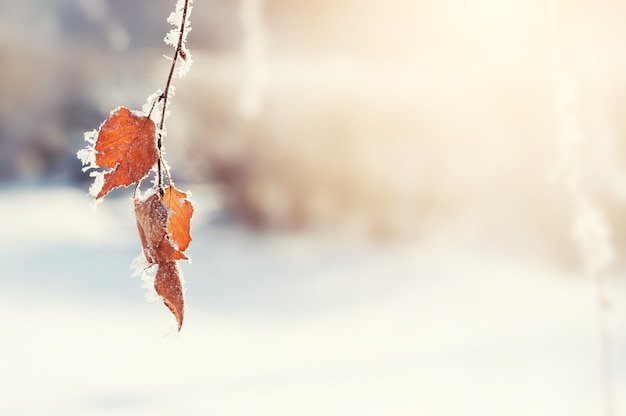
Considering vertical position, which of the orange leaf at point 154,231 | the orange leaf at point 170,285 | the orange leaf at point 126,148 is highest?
the orange leaf at point 126,148

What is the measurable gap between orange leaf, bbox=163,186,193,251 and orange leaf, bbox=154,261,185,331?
4 centimetres

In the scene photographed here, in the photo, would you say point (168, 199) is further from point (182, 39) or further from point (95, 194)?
point (182, 39)

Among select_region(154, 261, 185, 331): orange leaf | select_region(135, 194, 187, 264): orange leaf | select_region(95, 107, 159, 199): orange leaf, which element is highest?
select_region(95, 107, 159, 199): orange leaf

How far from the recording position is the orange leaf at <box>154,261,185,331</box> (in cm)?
91

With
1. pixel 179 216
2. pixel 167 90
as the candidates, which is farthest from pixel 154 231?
pixel 167 90

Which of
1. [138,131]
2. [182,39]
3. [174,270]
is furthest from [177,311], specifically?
[182,39]

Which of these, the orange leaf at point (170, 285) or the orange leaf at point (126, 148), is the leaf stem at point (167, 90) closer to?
the orange leaf at point (126, 148)

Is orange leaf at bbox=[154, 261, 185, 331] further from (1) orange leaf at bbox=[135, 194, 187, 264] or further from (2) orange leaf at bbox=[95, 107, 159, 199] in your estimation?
(2) orange leaf at bbox=[95, 107, 159, 199]

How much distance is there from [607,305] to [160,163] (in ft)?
231

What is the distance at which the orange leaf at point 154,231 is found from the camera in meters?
0.90

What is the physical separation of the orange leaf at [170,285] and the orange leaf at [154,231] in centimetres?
1

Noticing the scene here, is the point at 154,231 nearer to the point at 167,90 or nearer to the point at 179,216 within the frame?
the point at 179,216

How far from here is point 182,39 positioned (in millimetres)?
828

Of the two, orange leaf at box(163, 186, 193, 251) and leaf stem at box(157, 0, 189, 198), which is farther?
orange leaf at box(163, 186, 193, 251)
